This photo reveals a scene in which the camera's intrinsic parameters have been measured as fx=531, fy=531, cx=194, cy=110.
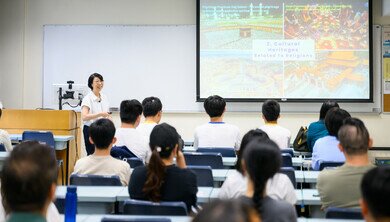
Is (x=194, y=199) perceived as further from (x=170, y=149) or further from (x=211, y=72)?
(x=211, y=72)

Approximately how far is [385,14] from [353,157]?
215 inches

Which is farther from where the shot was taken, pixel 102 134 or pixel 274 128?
pixel 274 128

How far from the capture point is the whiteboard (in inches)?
323

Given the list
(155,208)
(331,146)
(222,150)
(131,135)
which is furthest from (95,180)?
(331,146)

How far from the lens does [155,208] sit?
255 cm

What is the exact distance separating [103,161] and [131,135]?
106 centimetres

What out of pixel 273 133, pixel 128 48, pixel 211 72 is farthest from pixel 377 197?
pixel 128 48

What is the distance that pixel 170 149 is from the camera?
2.95 m

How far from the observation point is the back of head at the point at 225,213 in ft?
3.09

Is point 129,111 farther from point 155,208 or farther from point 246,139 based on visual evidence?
point 155,208

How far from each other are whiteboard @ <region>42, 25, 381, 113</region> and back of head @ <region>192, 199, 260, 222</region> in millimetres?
7142

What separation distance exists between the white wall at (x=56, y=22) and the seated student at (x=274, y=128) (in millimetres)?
2719

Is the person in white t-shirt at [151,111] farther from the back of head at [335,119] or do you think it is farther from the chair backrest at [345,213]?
the chair backrest at [345,213]

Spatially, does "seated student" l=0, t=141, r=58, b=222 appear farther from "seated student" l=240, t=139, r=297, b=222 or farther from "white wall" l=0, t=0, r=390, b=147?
"white wall" l=0, t=0, r=390, b=147
